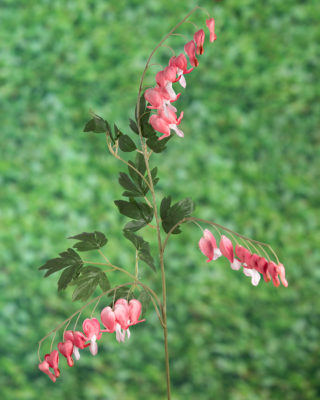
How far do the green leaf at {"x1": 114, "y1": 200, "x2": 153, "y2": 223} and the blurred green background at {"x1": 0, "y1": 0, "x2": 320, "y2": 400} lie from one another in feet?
3.41

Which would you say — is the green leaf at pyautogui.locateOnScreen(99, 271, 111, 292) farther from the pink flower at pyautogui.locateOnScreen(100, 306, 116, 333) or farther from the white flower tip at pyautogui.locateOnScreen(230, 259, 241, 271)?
the white flower tip at pyautogui.locateOnScreen(230, 259, 241, 271)

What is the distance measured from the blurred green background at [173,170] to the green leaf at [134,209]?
40.9 inches

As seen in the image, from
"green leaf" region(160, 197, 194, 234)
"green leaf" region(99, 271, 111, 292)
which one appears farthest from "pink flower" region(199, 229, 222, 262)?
"green leaf" region(99, 271, 111, 292)

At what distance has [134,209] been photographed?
928 millimetres

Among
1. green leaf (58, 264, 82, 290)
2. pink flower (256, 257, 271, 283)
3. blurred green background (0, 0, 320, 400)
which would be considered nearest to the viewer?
pink flower (256, 257, 271, 283)

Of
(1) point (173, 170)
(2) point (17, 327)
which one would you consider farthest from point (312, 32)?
(2) point (17, 327)

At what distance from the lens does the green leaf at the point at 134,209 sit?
36.5 inches

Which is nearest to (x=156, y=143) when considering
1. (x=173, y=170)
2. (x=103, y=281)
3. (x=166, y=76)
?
(x=166, y=76)

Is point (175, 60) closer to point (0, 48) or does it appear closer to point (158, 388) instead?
point (0, 48)

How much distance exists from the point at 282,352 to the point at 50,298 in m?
0.89

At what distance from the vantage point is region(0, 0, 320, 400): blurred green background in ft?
6.48

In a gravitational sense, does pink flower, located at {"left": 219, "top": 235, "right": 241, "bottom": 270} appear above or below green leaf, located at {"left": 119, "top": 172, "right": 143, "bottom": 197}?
below

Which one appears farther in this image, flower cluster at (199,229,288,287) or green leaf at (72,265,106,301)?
green leaf at (72,265,106,301)

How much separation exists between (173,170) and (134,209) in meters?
1.06
